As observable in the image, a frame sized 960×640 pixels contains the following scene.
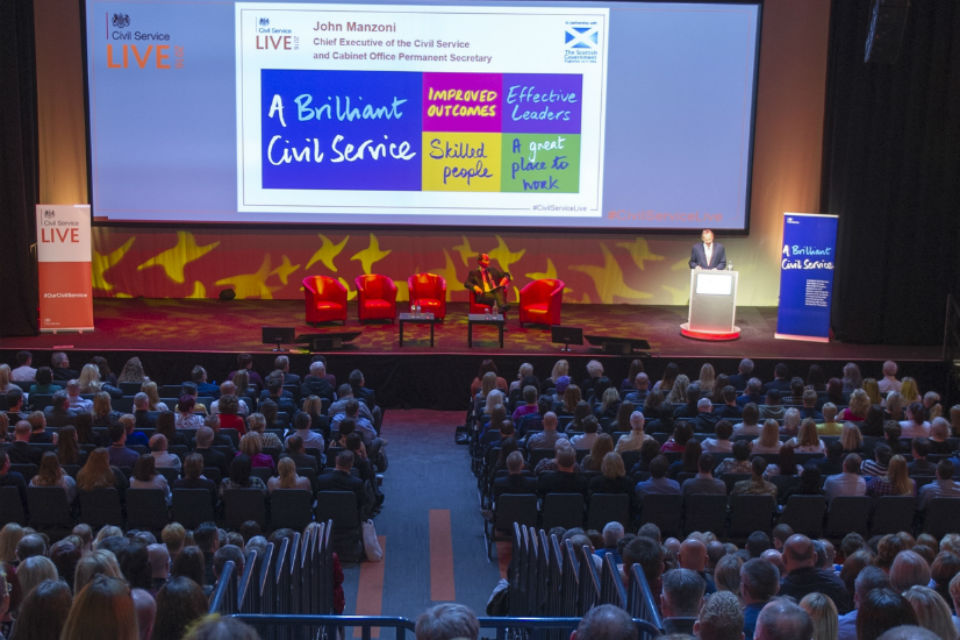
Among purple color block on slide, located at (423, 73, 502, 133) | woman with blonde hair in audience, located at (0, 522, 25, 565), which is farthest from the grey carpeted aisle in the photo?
purple color block on slide, located at (423, 73, 502, 133)

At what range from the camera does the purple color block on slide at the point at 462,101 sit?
14164 mm

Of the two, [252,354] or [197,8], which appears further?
[197,8]

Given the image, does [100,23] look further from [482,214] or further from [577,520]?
[577,520]

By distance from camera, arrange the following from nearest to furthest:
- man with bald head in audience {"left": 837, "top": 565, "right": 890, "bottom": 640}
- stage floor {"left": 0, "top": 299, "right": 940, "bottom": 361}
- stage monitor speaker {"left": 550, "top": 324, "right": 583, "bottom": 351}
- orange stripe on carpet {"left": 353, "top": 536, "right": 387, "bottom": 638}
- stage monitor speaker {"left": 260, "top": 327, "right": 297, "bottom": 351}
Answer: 1. man with bald head in audience {"left": 837, "top": 565, "right": 890, "bottom": 640}
2. orange stripe on carpet {"left": 353, "top": 536, "right": 387, "bottom": 638}
3. stage monitor speaker {"left": 260, "top": 327, "right": 297, "bottom": 351}
4. stage monitor speaker {"left": 550, "top": 324, "right": 583, "bottom": 351}
5. stage floor {"left": 0, "top": 299, "right": 940, "bottom": 361}

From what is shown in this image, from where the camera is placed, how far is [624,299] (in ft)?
50.1

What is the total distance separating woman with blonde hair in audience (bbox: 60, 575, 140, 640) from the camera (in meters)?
2.80

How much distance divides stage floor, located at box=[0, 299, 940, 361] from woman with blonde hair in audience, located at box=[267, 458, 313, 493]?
452 centimetres

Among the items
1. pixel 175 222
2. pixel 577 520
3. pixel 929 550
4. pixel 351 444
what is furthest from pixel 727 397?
pixel 175 222

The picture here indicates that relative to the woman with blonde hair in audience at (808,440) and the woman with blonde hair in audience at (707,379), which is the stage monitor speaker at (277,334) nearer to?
the woman with blonde hair in audience at (707,379)

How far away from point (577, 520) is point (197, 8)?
9.66 metres

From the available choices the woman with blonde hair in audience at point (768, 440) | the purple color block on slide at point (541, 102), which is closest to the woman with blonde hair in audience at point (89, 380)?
the woman with blonde hair in audience at point (768, 440)

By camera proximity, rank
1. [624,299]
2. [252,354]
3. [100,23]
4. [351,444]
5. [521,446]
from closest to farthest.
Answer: [351,444], [521,446], [252,354], [100,23], [624,299]

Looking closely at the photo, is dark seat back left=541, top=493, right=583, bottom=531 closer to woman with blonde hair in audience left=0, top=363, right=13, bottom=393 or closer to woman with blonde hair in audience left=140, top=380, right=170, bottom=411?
woman with blonde hair in audience left=140, top=380, right=170, bottom=411

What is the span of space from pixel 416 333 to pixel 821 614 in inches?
373
